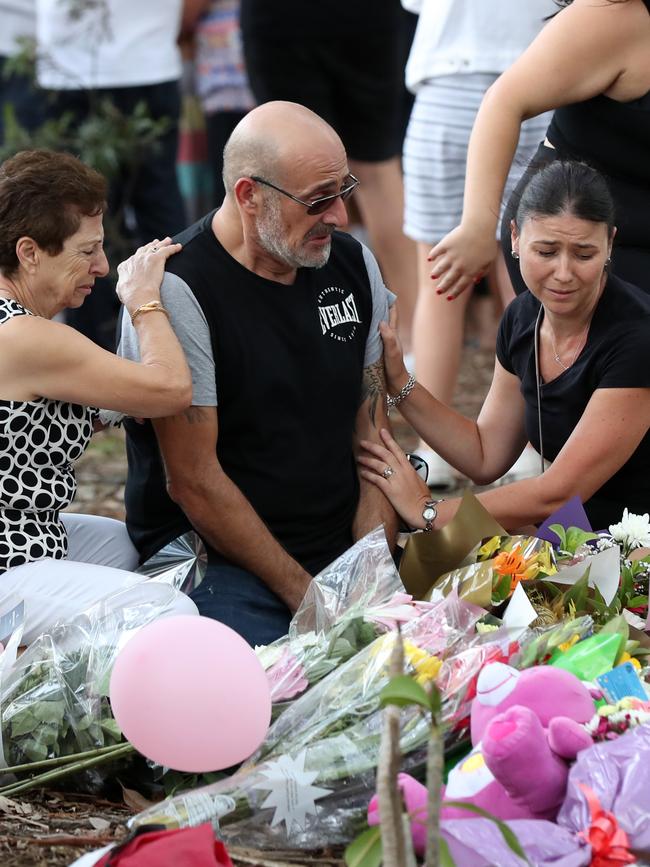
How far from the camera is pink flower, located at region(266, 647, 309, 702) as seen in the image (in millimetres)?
2494

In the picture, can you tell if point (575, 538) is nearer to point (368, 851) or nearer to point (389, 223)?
point (368, 851)

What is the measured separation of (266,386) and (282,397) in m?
0.06

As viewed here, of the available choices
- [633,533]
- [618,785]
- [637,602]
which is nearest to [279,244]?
[633,533]

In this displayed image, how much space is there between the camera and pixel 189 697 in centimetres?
221

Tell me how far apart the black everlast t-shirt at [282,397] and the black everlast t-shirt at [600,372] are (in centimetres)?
42

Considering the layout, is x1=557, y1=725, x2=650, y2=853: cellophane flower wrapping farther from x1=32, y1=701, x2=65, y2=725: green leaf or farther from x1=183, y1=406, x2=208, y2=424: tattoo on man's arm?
x1=183, y1=406, x2=208, y2=424: tattoo on man's arm

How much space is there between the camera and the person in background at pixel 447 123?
450 cm

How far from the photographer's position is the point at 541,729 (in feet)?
7.00

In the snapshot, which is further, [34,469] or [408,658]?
[34,469]

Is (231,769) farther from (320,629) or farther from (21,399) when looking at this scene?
(21,399)

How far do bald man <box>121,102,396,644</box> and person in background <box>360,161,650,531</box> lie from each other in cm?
15

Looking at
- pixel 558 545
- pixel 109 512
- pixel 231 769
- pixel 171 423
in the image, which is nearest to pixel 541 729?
pixel 231 769

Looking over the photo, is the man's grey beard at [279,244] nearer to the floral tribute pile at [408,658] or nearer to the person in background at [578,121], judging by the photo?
the person in background at [578,121]

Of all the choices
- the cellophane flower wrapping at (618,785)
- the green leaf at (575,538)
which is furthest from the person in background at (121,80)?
the cellophane flower wrapping at (618,785)
